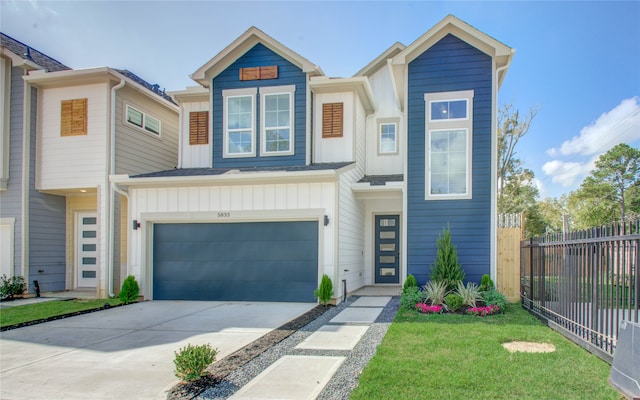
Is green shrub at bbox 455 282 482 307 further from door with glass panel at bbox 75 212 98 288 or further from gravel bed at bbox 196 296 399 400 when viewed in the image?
door with glass panel at bbox 75 212 98 288

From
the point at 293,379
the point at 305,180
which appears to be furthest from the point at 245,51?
the point at 293,379

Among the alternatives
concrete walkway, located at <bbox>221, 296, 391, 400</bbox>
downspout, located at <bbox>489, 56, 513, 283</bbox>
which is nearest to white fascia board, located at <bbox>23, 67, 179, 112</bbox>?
concrete walkway, located at <bbox>221, 296, 391, 400</bbox>

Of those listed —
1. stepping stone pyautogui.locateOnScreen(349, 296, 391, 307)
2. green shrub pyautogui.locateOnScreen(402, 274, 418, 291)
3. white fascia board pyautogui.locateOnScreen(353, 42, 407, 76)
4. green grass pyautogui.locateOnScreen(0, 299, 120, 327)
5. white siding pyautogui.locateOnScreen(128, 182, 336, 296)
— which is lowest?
green grass pyautogui.locateOnScreen(0, 299, 120, 327)

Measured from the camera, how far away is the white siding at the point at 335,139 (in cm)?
1233

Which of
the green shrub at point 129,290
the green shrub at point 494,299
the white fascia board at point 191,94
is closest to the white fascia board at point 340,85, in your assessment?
the white fascia board at point 191,94

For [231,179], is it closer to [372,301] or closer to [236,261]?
[236,261]

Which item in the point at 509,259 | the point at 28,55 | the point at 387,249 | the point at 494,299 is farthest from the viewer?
the point at 387,249

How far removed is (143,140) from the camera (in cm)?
1380

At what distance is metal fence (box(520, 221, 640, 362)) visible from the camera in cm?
489

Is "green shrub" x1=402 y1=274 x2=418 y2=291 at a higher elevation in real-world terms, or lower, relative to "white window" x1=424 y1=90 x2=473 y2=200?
lower

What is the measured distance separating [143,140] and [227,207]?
4.57 meters

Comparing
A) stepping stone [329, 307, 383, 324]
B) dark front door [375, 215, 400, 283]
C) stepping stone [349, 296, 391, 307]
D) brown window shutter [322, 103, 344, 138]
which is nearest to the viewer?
stepping stone [329, 307, 383, 324]

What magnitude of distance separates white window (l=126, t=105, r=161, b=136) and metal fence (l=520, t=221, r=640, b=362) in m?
11.0

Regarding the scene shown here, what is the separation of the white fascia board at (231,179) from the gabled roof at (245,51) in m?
3.30
